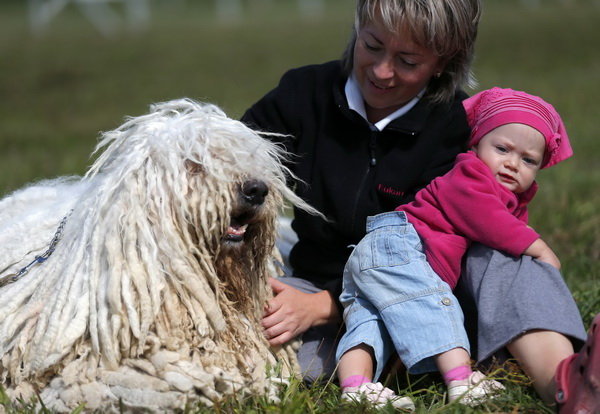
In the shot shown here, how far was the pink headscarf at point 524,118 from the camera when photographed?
3293 mm

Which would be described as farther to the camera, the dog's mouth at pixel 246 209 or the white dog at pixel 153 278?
the dog's mouth at pixel 246 209

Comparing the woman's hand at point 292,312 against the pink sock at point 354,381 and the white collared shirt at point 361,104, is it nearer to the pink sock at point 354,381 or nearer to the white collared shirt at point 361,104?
the pink sock at point 354,381

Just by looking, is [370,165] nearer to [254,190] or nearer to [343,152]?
[343,152]

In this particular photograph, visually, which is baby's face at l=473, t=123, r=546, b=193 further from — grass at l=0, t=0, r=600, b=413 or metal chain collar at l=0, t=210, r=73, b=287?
metal chain collar at l=0, t=210, r=73, b=287

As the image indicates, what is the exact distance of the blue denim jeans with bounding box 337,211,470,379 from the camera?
3.10 m

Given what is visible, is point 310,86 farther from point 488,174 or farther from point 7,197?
point 7,197

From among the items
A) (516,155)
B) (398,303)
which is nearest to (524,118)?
(516,155)

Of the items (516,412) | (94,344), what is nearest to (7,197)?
(94,344)

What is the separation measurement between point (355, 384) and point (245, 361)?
402 millimetres

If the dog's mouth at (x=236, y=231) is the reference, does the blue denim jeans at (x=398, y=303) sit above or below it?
below

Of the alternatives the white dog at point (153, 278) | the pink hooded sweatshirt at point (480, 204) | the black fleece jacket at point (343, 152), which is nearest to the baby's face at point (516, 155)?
the pink hooded sweatshirt at point (480, 204)

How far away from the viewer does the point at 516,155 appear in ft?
10.7

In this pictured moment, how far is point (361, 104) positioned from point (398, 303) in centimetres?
90

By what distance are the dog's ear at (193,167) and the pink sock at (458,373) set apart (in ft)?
3.64
